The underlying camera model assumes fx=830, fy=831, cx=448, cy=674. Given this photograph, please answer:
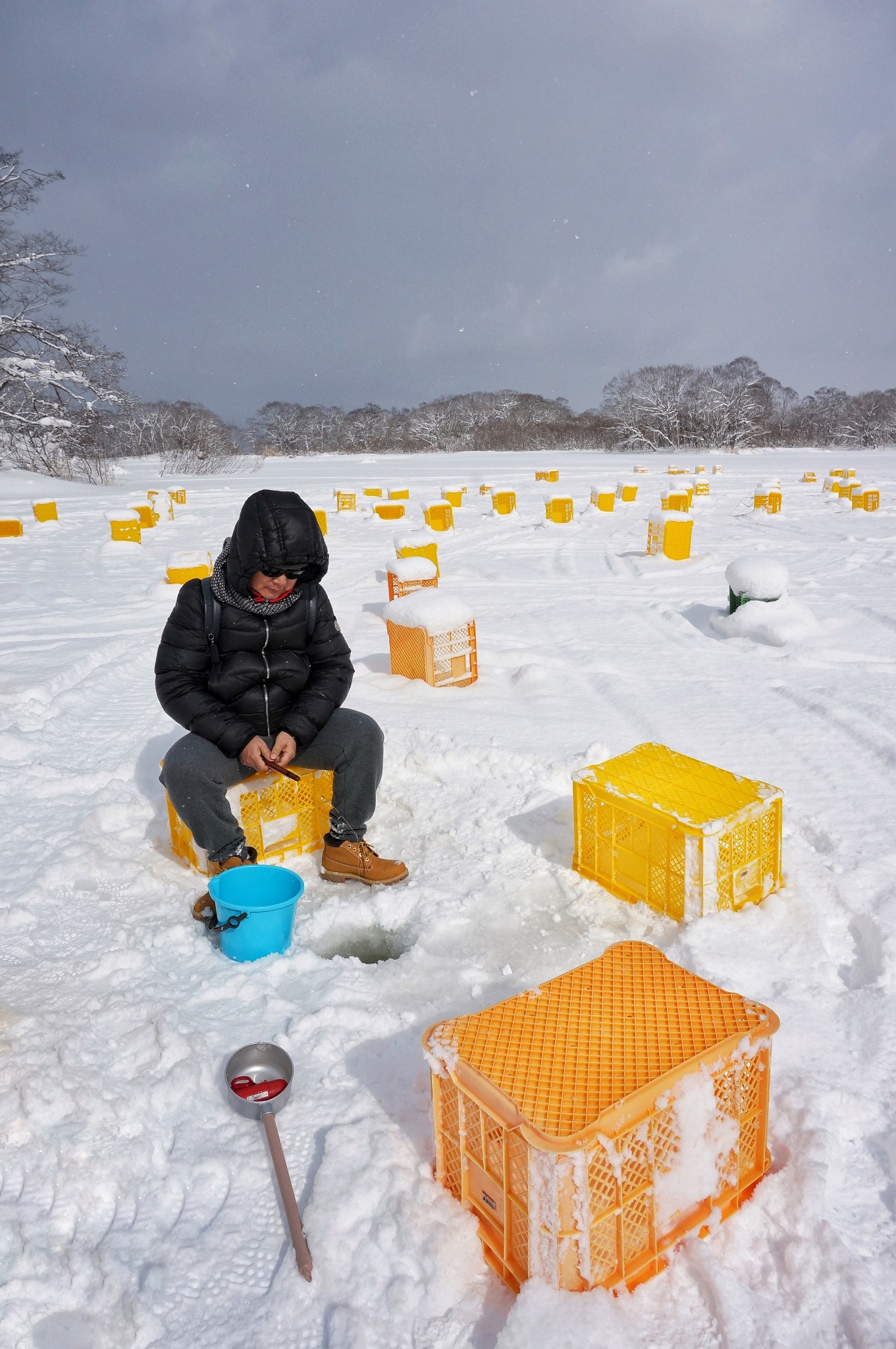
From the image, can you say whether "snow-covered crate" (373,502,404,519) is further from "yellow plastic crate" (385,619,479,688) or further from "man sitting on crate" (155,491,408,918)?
"man sitting on crate" (155,491,408,918)

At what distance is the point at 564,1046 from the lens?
177 cm

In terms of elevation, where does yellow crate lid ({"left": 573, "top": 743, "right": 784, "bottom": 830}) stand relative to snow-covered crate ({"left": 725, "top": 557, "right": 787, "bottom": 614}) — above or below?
below

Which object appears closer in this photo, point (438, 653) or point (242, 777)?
point (242, 777)

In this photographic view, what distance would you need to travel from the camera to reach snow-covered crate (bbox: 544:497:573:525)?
Answer: 1460 centimetres

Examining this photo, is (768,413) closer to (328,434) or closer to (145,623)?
(328,434)

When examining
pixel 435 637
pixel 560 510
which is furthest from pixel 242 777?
pixel 560 510

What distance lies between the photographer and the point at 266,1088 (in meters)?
2.09

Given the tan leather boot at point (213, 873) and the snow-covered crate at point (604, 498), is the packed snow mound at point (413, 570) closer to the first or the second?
the tan leather boot at point (213, 873)

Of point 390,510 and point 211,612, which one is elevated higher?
point 211,612

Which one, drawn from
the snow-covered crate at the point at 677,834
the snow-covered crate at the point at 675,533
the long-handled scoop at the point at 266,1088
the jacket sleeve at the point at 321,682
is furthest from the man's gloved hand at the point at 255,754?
the snow-covered crate at the point at 675,533

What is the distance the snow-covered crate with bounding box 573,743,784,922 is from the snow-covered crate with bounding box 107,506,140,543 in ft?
38.2

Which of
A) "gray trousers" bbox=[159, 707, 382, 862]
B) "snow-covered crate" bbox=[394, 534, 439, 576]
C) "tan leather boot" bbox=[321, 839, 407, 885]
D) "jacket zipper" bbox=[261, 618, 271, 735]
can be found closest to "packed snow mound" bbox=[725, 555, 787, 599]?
"snow-covered crate" bbox=[394, 534, 439, 576]

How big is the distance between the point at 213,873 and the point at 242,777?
40 centimetres

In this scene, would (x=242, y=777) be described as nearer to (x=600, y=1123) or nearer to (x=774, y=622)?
(x=600, y=1123)
